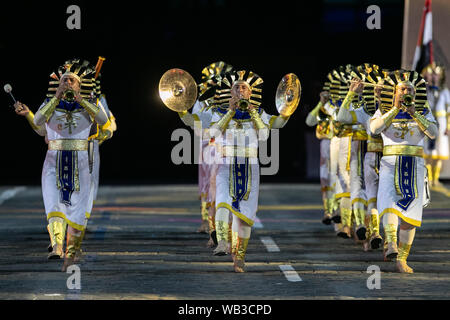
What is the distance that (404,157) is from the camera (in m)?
13.2

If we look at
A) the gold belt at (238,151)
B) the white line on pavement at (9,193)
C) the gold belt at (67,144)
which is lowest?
the white line on pavement at (9,193)

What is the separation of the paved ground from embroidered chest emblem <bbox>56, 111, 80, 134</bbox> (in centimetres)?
147

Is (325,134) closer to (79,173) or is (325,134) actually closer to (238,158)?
(238,158)

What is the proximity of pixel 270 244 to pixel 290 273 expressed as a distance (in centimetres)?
284

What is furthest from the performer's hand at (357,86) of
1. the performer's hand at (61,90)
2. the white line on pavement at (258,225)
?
the white line on pavement at (258,225)

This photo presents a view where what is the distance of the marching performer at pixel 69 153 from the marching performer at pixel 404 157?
3032mm

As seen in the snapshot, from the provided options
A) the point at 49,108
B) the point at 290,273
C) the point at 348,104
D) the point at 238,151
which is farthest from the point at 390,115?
the point at 49,108

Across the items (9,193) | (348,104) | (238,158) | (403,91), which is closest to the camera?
(403,91)

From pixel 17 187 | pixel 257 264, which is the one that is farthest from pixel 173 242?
pixel 17 187

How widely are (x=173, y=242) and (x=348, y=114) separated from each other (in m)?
2.84

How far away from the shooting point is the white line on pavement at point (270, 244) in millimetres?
14891

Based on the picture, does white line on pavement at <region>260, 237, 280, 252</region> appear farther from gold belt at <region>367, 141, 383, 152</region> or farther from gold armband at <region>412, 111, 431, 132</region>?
gold armband at <region>412, 111, 431, 132</region>

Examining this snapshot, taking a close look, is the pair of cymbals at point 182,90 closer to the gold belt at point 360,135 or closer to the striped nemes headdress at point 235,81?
the striped nemes headdress at point 235,81

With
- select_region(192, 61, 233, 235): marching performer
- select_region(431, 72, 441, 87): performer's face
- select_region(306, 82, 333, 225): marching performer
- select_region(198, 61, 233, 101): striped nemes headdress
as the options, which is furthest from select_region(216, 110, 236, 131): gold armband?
select_region(431, 72, 441, 87): performer's face
